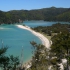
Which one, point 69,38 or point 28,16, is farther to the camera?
point 28,16

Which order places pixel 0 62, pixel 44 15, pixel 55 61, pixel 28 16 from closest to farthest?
pixel 0 62, pixel 55 61, pixel 28 16, pixel 44 15

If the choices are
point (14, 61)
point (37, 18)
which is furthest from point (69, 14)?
point (14, 61)

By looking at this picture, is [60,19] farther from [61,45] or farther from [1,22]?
[61,45]

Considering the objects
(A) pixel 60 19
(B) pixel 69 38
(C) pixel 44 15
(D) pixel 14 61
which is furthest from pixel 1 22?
(D) pixel 14 61

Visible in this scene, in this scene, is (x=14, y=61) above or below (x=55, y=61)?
above

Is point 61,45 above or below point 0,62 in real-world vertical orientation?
below

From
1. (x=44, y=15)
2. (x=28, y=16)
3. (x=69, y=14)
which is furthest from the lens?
(x=44, y=15)

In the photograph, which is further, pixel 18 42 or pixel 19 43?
pixel 18 42

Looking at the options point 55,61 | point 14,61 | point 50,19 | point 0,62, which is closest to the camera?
point 0,62

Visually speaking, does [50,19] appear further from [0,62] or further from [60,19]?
[0,62]
